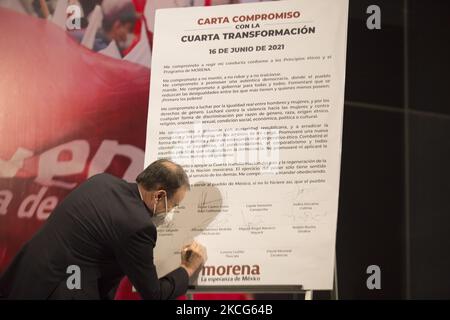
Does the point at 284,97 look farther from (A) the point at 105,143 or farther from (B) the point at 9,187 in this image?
(B) the point at 9,187

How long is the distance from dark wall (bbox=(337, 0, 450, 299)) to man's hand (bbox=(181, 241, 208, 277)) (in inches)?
26.1

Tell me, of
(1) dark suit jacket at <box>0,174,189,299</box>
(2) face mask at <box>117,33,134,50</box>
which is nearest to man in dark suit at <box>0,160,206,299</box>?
(1) dark suit jacket at <box>0,174,189,299</box>

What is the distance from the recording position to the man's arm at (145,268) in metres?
3.06

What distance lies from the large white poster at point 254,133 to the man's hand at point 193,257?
34 mm

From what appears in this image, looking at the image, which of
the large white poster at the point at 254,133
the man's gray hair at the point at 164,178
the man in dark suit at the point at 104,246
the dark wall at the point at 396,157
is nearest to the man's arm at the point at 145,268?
the man in dark suit at the point at 104,246

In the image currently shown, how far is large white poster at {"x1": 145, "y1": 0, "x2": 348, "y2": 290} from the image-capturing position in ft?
10.3

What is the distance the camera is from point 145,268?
3.08 meters

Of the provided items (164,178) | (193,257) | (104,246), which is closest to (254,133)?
(164,178)

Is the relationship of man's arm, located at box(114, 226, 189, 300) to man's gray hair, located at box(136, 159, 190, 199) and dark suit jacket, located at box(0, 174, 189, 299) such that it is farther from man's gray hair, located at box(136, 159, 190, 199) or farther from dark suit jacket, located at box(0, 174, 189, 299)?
man's gray hair, located at box(136, 159, 190, 199)

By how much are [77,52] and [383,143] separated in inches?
63.7

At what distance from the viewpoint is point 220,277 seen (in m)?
3.16

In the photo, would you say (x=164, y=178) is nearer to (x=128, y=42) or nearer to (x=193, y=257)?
(x=193, y=257)

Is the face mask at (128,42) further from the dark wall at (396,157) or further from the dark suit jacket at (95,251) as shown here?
the dark wall at (396,157)
